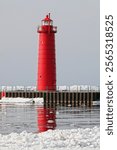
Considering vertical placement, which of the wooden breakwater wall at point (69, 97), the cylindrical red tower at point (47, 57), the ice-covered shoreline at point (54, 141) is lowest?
the ice-covered shoreline at point (54, 141)

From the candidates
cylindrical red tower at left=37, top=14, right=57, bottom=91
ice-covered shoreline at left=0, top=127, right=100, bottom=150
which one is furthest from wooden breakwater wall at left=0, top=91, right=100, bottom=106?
ice-covered shoreline at left=0, top=127, right=100, bottom=150

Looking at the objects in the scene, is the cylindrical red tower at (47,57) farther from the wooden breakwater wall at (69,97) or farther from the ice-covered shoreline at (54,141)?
the ice-covered shoreline at (54,141)

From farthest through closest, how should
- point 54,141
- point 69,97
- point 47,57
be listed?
1. point 69,97
2. point 47,57
3. point 54,141

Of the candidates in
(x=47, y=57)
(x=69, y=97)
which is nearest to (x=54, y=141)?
(x=47, y=57)

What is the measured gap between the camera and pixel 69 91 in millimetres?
42250

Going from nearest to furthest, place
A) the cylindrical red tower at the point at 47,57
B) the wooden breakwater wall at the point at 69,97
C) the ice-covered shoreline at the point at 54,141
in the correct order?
1. the ice-covered shoreline at the point at 54,141
2. the cylindrical red tower at the point at 47,57
3. the wooden breakwater wall at the point at 69,97

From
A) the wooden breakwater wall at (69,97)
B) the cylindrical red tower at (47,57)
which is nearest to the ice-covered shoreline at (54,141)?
the cylindrical red tower at (47,57)

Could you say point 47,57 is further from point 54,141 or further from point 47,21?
point 54,141

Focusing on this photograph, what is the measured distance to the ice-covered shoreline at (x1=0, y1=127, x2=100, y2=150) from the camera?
37.3ft

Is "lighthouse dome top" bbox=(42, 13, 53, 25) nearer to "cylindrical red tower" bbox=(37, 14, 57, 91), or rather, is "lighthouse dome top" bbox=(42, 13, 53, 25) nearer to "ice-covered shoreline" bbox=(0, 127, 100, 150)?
"cylindrical red tower" bbox=(37, 14, 57, 91)

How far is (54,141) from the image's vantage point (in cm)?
1233

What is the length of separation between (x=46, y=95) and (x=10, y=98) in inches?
180

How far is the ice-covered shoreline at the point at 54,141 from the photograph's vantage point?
37.3ft

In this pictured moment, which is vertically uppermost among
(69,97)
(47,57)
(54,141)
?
(47,57)
